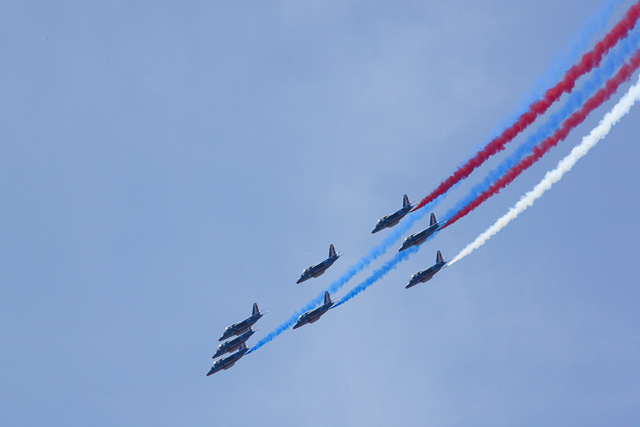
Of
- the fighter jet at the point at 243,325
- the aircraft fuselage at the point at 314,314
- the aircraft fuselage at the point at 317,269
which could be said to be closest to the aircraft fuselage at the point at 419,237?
the aircraft fuselage at the point at 317,269

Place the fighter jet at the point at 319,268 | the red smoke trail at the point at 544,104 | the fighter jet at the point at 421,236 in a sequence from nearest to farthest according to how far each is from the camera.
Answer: the red smoke trail at the point at 544,104 < the fighter jet at the point at 421,236 < the fighter jet at the point at 319,268

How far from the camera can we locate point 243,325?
74.1 metres

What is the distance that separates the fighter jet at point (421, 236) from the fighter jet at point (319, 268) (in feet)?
21.1

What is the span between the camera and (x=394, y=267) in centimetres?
6631

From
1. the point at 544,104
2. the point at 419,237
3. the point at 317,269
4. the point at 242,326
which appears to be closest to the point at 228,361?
the point at 242,326

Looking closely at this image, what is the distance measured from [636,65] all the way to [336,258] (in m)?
36.2

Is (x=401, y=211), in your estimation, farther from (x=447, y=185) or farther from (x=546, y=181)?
(x=546, y=181)

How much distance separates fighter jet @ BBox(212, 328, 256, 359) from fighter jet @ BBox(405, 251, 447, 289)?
1709cm

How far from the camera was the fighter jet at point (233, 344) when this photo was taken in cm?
7444

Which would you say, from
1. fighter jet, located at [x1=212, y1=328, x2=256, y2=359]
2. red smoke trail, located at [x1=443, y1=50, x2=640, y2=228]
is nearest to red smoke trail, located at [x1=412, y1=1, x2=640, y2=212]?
red smoke trail, located at [x1=443, y1=50, x2=640, y2=228]

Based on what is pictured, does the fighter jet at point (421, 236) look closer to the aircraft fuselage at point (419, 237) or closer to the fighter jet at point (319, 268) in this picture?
the aircraft fuselage at point (419, 237)

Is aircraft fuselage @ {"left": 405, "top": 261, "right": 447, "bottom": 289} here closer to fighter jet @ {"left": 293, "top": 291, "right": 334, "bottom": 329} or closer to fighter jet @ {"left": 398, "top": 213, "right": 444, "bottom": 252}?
fighter jet @ {"left": 398, "top": 213, "right": 444, "bottom": 252}

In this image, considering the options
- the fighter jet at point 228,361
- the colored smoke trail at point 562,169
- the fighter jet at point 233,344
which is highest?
the fighter jet at point 233,344

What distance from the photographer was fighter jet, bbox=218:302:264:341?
2916 inches
